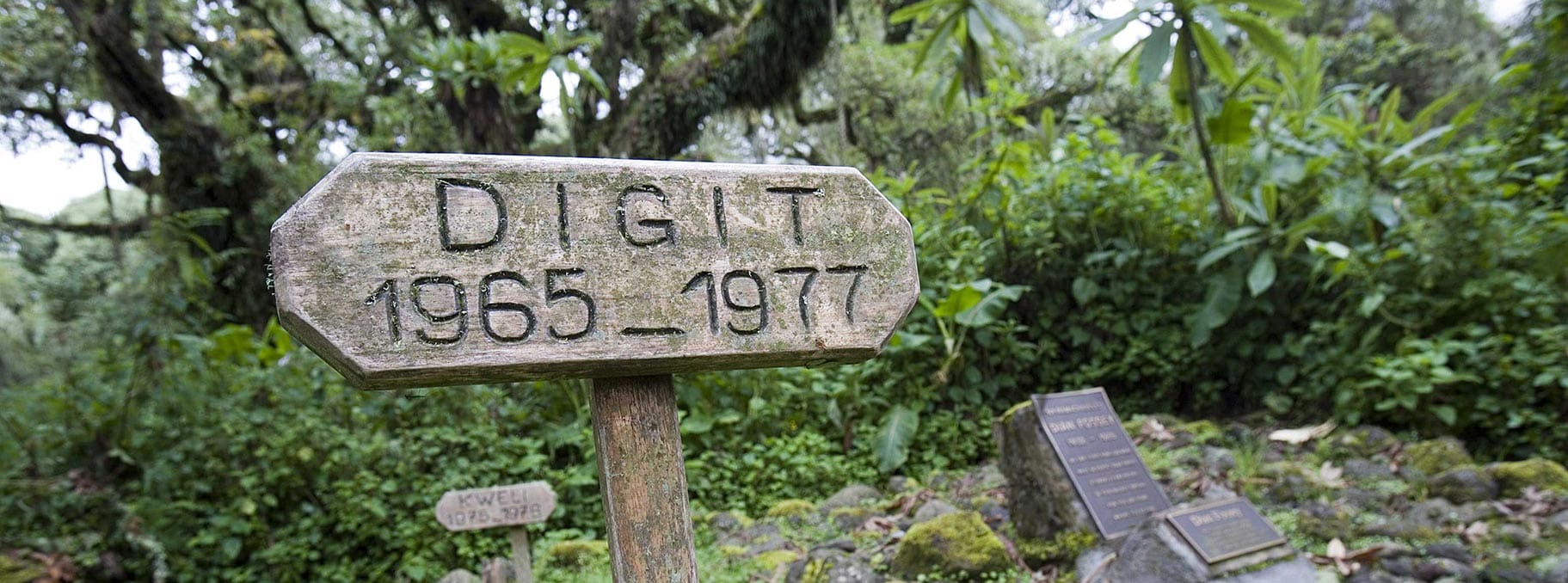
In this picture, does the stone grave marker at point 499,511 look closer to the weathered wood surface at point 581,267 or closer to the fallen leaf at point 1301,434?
the weathered wood surface at point 581,267

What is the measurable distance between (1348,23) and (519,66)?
1159 cm

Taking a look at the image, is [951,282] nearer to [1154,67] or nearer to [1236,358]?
[1154,67]

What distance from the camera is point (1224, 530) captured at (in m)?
2.74

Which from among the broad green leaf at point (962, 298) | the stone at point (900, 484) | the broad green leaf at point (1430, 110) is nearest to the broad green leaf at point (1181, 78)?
the broad green leaf at point (1430, 110)

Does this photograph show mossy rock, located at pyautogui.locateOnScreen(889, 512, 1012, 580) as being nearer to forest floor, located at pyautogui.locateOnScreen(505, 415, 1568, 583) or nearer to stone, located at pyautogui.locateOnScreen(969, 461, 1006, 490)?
forest floor, located at pyautogui.locateOnScreen(505, 415, 1568, 583)

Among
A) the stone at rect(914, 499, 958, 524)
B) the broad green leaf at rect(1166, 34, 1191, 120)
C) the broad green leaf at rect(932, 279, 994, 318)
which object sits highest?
the broad green leaf at rect(1166, 34, 1191, 120)

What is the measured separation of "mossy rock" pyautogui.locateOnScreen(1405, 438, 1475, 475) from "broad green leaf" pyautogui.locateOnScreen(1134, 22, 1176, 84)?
2028 mm

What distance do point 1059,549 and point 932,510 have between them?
632 mm

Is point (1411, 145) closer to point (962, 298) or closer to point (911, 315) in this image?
point (962, 298)

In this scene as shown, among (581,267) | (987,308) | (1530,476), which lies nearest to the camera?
(581,267)

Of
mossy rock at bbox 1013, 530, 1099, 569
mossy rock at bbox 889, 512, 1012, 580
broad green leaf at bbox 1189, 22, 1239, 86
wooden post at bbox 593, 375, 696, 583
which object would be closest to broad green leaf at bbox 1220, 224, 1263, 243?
broad green leaf at bbox 1189, 22, 1239, 86

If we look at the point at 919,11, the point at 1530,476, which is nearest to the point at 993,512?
the point at 1530,476

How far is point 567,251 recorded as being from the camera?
49.9 inches

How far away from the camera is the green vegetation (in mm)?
4031
